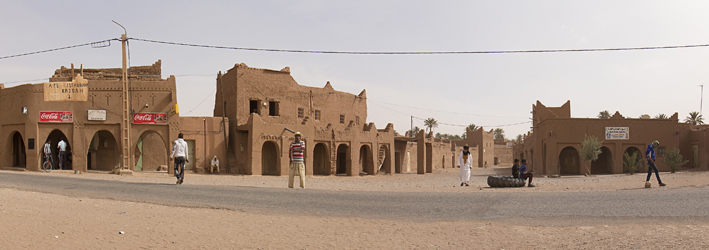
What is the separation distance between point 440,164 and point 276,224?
172 feet

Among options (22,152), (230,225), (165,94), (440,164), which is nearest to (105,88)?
(165,94)

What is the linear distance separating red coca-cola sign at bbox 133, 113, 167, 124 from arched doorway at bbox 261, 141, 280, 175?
7.73 meters

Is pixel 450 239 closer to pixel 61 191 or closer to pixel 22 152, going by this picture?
pixel 61 191

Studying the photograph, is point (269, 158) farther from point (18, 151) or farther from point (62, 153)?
point (18, 151)

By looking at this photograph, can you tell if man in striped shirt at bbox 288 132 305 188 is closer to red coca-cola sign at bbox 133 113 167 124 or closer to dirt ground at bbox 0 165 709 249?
dirt ground at bbox 0 165 709 249

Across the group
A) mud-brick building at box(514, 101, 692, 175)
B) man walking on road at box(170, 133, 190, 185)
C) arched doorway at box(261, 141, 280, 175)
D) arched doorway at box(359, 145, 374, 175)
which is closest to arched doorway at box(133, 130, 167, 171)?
arched doorway at box(261, 141, 280, 175)

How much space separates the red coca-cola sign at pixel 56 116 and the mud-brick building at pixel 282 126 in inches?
354

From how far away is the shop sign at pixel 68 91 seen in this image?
26.5 meters

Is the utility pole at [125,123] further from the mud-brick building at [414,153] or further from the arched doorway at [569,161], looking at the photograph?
the arched doorway at [569,161]

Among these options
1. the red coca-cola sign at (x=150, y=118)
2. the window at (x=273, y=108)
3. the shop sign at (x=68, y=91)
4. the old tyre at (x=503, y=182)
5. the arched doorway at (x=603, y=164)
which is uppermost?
the shop sign at (x=68, y=91)

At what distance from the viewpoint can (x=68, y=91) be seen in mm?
26531

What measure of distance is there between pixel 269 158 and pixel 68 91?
12800mm

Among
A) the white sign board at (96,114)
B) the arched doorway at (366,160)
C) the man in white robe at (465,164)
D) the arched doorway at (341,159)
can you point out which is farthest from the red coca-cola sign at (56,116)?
the man in white robe at (465,164)

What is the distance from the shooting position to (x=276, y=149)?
107ft
